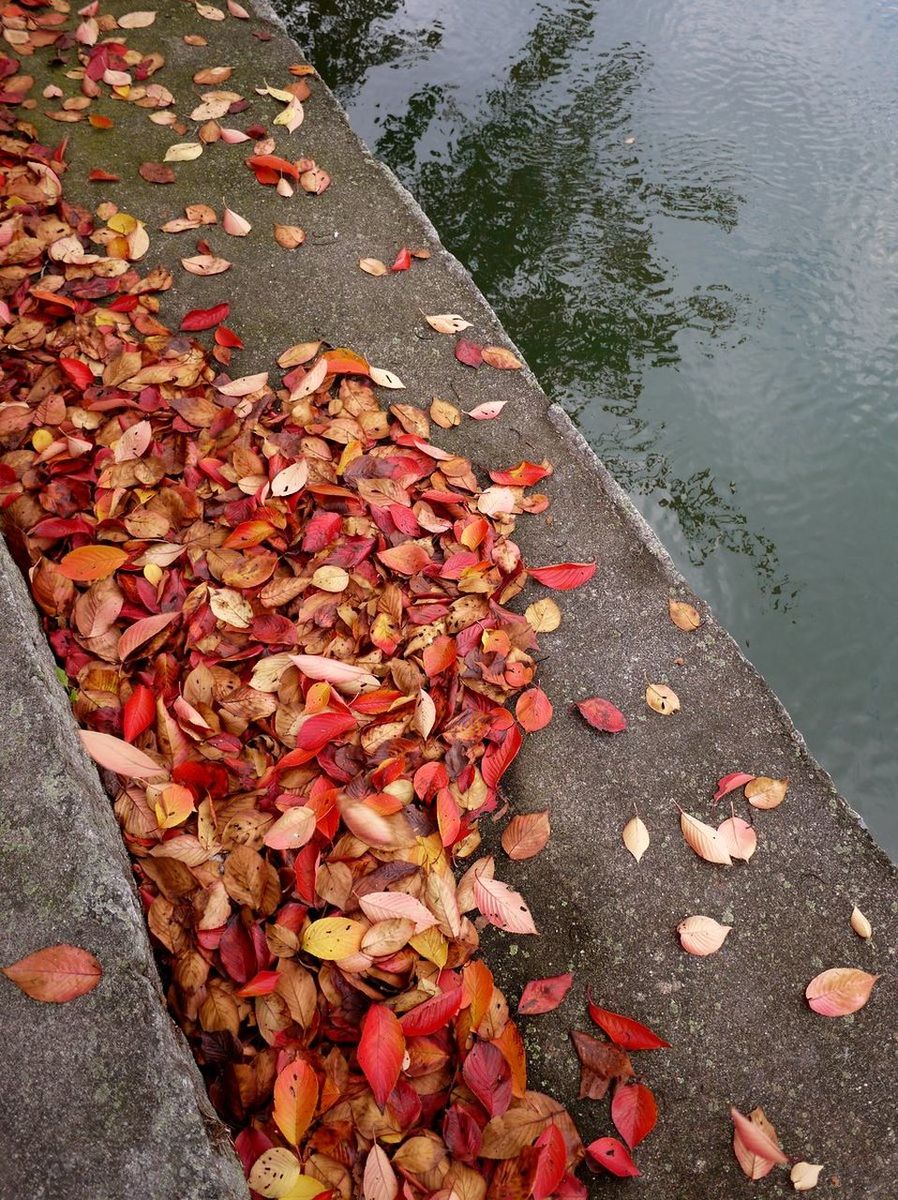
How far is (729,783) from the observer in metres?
1.80

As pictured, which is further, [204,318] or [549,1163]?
[204,318]

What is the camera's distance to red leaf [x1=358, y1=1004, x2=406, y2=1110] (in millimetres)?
1361

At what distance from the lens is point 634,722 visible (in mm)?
1883

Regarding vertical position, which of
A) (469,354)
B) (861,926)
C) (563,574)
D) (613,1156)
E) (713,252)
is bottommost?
(613,1156)

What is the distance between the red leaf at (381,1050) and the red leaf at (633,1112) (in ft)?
1.37

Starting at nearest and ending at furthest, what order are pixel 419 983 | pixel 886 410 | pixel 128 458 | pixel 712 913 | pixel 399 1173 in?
1. pixel 399 1173
2. pixel 419 983
3. pixel 712 913
4. pixel 128 458
5. pixel 886 410

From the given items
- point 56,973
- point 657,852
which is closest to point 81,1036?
point 56,973

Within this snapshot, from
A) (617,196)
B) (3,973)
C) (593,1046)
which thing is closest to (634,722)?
(593,1046)

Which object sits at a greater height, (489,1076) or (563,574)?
(563,574)

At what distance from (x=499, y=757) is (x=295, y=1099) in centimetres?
74

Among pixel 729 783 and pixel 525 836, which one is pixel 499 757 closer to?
pixel 525 836

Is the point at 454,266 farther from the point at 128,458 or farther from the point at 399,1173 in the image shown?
the point at 399,1173


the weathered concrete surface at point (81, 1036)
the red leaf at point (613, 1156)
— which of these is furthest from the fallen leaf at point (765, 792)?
the weathered concrete surface at point (81, 1036)

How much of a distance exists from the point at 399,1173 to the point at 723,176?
11.8ft
